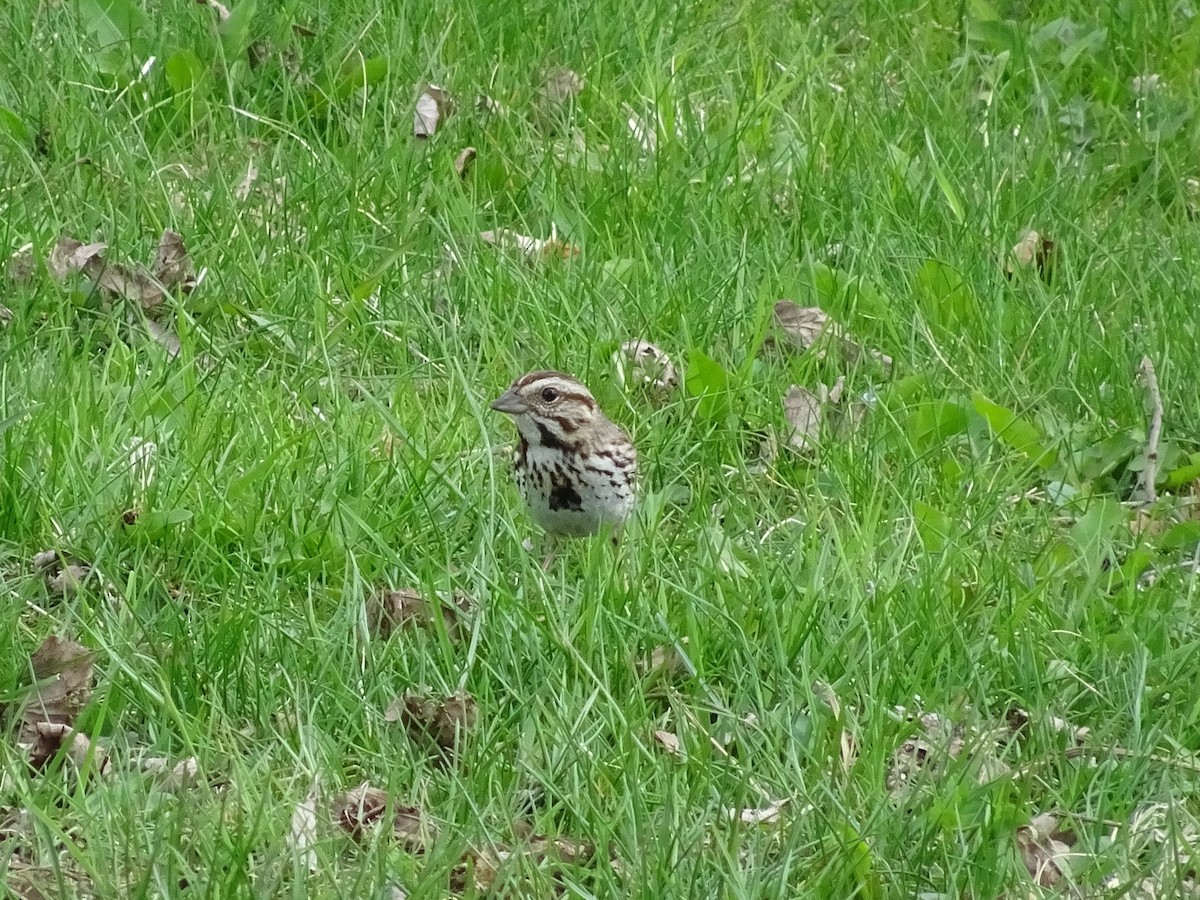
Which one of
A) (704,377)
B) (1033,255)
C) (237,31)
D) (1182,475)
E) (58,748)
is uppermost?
(237,31)

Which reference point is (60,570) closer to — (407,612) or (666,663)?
(407,612)

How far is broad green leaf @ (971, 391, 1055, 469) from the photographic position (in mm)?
6109

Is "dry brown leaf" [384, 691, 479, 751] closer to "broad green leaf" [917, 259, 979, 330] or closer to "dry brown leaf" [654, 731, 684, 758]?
"dry brown leaf" [654, 731, 684, 758]

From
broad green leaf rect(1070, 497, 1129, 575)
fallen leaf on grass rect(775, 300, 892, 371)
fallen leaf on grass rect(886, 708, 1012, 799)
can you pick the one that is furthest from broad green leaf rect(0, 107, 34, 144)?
fallen leaf on grass rect(886, 708, 1012, 799)

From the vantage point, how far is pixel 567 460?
5664 mm

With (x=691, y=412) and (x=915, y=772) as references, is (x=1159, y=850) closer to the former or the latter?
(x=915, y=772)

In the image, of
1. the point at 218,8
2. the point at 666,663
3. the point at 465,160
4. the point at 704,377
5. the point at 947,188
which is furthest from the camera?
the point at 218,8

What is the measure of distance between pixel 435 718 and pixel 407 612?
451 millimetres

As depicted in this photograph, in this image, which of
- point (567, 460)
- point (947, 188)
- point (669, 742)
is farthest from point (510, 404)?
point (947, 188)

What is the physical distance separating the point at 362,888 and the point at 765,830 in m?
0.89

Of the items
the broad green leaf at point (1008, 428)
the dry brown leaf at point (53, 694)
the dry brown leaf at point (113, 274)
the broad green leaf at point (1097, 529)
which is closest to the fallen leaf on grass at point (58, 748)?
the dry brown leaf at point (53, 694)

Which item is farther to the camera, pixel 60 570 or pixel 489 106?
pixel 489 106

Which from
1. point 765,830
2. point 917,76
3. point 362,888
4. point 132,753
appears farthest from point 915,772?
point 917,76

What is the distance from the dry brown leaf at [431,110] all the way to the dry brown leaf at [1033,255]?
2.18 metres
